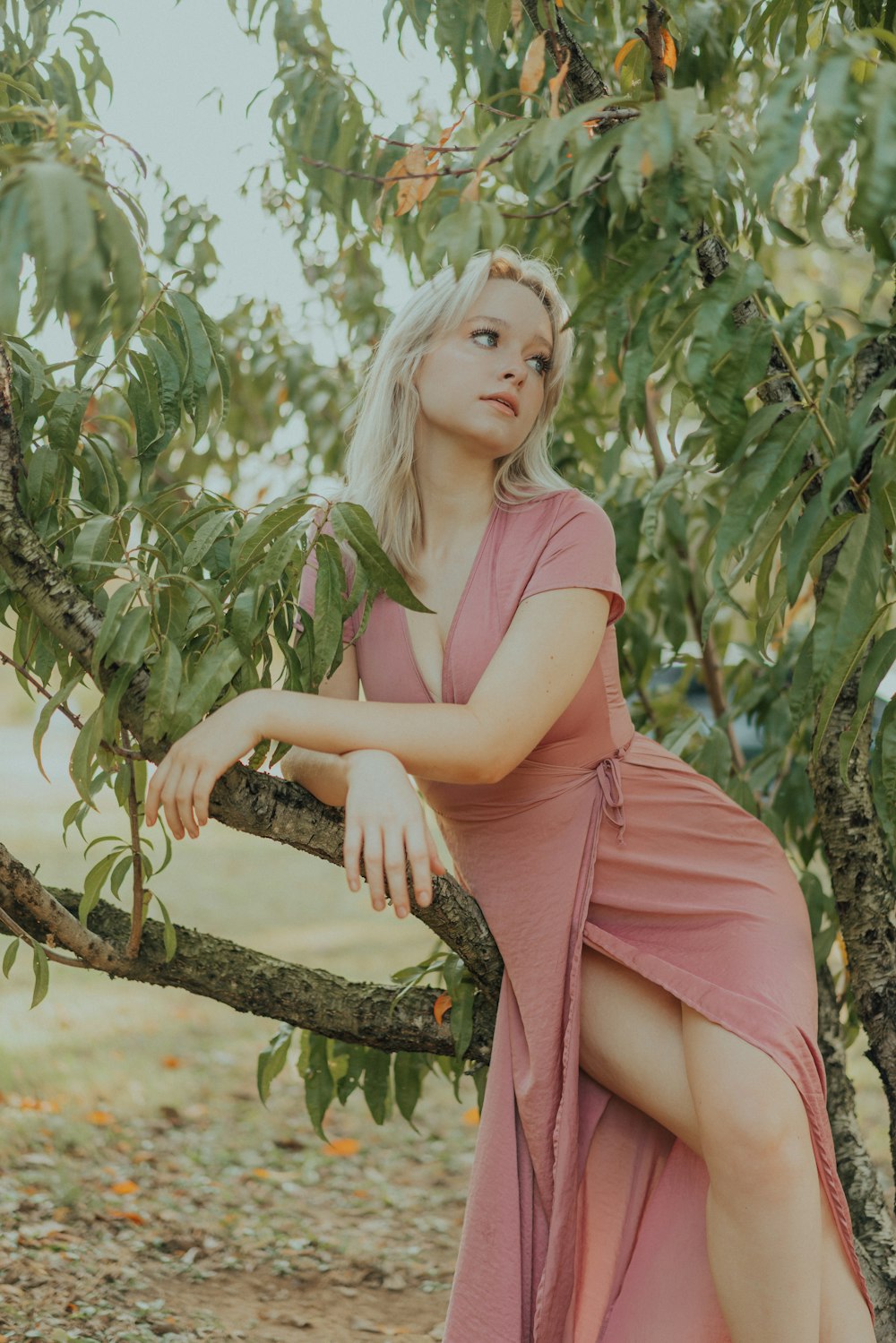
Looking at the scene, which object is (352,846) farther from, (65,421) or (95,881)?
(65,421)

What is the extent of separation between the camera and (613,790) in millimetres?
1905

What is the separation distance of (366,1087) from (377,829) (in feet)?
3.36

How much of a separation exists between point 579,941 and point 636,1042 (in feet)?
0.51

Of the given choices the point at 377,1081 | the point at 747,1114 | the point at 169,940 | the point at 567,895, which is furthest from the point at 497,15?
the point at 377,1081

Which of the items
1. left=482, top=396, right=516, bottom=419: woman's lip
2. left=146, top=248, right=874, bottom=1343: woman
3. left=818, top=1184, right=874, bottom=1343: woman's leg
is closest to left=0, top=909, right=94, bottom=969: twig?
left=146, top=248, right=874, bottom=1343: woman

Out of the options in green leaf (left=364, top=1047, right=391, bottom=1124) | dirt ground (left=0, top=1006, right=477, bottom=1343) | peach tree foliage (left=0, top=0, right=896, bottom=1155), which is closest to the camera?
peach tree foliage (left=0, top=0, right=896, bottom=1155)

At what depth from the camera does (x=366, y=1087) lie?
240 cm

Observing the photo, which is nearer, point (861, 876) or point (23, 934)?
point (23, 934)

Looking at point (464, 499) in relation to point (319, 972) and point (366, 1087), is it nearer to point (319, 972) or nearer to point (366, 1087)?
point (319, 972)

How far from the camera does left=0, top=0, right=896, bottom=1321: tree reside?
4.08 feet

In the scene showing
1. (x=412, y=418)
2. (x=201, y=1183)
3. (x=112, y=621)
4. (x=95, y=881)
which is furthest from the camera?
(x=201, y=1183)

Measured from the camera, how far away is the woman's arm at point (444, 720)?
A: 1.55 meters

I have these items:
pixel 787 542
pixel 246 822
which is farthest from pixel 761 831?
pixel 246 822

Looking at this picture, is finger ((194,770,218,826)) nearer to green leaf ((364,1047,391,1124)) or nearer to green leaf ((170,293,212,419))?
green leaf ((170,293,212,419))
